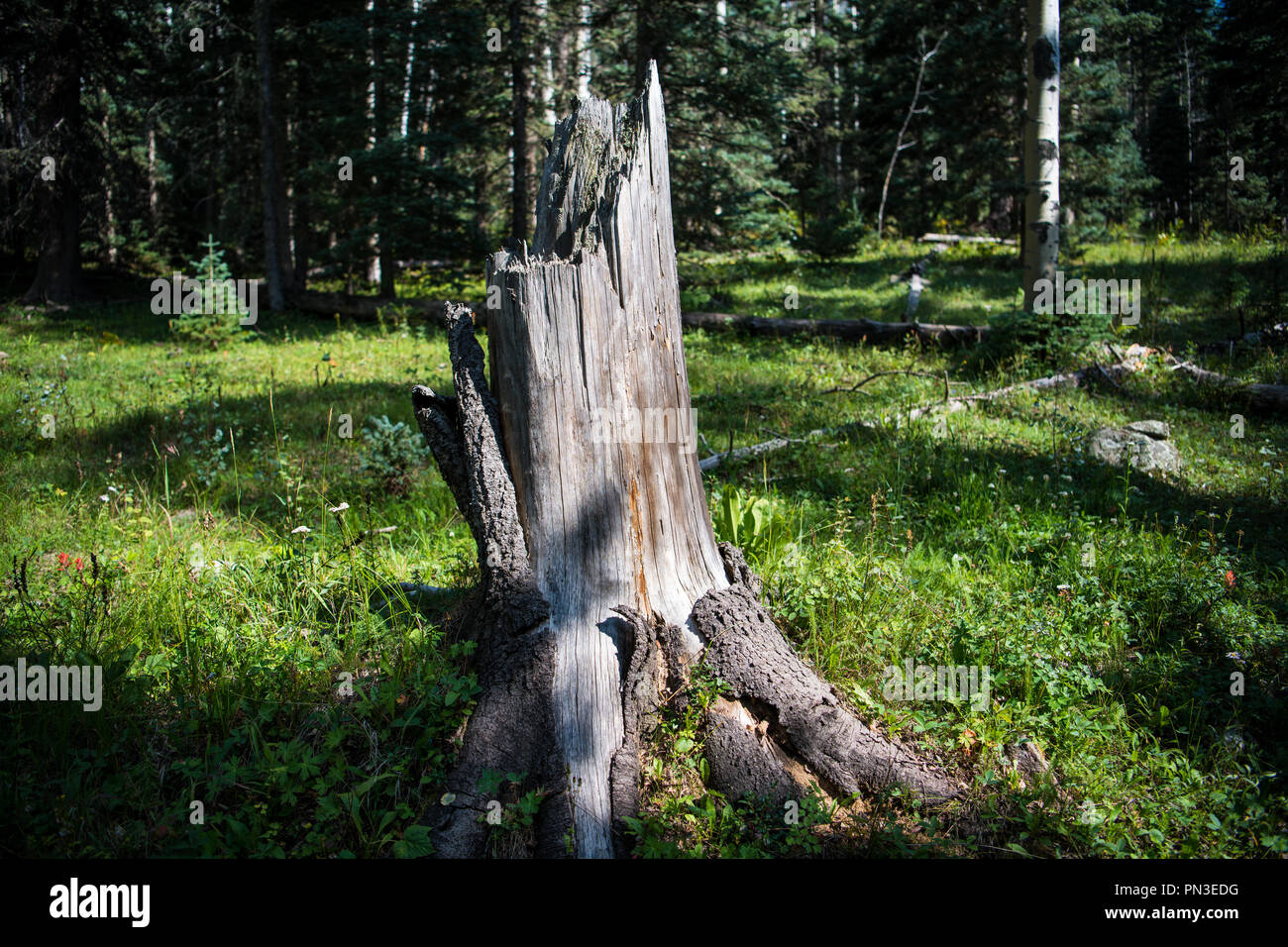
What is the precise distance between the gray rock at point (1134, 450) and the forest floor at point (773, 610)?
22 centimetres

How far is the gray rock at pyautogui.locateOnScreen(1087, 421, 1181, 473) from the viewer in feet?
19.9

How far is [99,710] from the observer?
311 cm

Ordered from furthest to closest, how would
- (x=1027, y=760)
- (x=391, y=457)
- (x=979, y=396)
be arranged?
(x=979, y=396)
(x=391, y=457)
(x=1027, y=760)

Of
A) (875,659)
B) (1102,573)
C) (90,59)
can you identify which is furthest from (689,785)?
(90,59)

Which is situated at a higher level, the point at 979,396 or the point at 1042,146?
the point at 1042,146

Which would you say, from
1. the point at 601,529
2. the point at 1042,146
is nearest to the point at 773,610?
the point at 601,529

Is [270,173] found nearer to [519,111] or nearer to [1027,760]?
[519,111]

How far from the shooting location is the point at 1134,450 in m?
6.15

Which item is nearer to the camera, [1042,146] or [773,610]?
[773,610]

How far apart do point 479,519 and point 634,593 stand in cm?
68

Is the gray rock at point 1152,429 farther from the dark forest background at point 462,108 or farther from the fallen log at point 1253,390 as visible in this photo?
the dark forest background at point 462,108

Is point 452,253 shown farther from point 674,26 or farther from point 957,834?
point 957,834

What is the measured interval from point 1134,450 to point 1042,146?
501 cm

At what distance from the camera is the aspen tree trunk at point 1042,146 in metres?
9.04
